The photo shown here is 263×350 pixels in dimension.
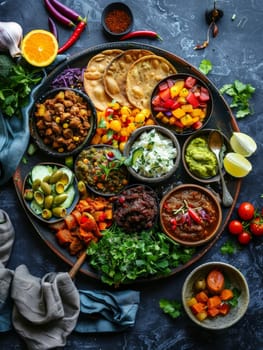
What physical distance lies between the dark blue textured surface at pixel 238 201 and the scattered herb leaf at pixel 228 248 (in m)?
0.04

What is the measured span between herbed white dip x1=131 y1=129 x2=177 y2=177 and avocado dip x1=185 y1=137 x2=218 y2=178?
6.2 inches

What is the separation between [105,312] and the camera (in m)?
6.37

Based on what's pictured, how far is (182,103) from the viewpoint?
647cm

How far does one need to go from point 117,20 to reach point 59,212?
79.5 inches

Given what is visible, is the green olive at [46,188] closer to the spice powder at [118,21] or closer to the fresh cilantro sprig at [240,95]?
the spice powder at [118,21]

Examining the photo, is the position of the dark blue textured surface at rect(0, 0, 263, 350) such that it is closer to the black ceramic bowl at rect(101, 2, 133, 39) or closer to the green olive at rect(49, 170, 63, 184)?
the black ceramic bowl at rect(101, 2, 133, 39)

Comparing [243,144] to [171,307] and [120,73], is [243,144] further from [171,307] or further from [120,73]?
[171,307]

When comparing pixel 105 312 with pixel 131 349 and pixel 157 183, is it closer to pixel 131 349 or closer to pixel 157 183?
pixel 131 349

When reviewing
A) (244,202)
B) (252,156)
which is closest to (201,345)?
(244,202)

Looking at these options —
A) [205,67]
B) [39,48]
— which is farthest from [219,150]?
[39,48]

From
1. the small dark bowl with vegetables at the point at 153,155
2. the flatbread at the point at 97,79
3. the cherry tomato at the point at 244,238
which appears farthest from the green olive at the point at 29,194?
the cherry tomato at the point at 244,238

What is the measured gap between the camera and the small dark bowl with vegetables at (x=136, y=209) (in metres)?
6.25

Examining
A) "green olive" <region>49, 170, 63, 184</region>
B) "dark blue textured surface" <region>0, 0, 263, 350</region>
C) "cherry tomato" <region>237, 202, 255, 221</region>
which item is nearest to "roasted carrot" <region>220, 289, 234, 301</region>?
"dark blue textured surface" <region>0, 0, 263, 350</region>

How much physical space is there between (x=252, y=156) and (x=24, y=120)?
2293mm
